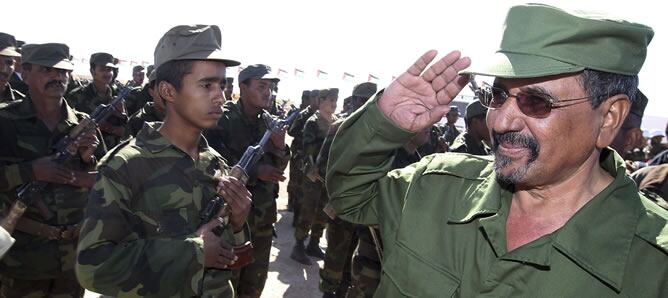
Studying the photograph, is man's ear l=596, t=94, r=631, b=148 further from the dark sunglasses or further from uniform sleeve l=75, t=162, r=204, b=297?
uniform sleeve l=75, t=162, r=204, b=297

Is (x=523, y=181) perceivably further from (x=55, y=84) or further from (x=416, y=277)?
(x=55, y=84)

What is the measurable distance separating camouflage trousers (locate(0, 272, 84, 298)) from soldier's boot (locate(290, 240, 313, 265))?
3.32 meters

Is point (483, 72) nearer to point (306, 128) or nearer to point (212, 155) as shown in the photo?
point (212, 155)

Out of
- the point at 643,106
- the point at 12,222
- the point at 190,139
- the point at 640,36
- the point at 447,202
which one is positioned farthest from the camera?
the point at 643,106

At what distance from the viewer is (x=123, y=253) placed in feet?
6.97

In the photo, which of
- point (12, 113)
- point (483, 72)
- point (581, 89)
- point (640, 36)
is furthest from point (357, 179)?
point (12, 113)

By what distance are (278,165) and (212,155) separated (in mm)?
2345

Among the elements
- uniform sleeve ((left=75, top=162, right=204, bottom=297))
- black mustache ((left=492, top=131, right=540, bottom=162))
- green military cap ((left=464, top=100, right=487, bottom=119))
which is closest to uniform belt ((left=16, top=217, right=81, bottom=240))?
uniform sleeve ((left=75, top=162, right=204, bottom=297))

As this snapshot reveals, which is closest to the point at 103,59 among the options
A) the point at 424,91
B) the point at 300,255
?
the point at 300,255

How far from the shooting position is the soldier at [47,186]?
3.45 metres

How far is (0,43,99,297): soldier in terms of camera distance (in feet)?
11.3

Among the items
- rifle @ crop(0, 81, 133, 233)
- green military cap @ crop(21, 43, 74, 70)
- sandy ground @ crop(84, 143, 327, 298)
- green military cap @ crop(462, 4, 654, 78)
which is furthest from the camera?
sandy ground @ crop(84, 143, 327, 298)

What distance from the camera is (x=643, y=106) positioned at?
346 centimetres

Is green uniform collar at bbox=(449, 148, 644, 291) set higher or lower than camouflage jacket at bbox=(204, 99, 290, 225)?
higher
